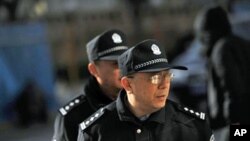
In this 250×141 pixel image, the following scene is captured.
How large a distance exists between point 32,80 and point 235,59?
6422mm

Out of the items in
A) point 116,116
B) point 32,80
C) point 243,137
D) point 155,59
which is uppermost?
point 155,59

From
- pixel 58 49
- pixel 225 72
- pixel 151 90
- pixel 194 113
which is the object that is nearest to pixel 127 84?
pixel 151 90

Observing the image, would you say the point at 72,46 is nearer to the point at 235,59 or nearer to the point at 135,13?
the point at 135,13

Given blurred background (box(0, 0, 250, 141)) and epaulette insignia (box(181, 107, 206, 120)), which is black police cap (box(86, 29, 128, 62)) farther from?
blurred background (box(0, 0, 250, 141))

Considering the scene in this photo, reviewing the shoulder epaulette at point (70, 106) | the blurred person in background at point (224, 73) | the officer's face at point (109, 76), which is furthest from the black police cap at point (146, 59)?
the blurred person in background at point (224, 73)

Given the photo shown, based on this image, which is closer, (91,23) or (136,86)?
(136,86)

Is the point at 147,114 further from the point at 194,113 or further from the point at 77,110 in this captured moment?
the point at 77,110

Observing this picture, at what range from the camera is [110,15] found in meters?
13.3

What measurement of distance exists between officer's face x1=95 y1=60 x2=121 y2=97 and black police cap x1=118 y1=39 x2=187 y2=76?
62cm

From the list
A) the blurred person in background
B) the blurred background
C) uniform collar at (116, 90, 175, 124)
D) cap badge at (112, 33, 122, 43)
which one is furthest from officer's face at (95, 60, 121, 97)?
the blurred background

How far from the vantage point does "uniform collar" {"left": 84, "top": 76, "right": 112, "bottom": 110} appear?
3.42 meters

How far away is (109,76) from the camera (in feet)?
11.3

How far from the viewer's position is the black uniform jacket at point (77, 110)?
3.33m

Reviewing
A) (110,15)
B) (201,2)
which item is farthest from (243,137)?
(110,15)
